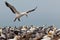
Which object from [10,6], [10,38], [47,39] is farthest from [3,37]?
[10,6]

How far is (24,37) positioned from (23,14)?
13.6ft

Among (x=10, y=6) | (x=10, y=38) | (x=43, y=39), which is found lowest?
(x=43, y=39)

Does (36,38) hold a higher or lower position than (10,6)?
lower

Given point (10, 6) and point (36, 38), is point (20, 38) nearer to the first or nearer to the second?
point (36, 38)

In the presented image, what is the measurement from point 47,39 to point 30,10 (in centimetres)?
464

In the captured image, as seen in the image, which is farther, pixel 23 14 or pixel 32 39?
pixel 23 14

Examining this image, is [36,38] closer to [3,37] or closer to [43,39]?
[43,39]

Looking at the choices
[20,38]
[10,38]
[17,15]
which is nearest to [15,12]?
[17,15]

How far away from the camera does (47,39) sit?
516 centimetres

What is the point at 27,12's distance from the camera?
9789 mm

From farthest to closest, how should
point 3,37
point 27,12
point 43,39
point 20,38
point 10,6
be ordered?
point 27,12 < point 10,6 < point 3,37 < point 20,38 < point 43,39

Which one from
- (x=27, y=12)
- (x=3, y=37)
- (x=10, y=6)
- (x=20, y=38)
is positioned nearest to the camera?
(x=20, y=38)

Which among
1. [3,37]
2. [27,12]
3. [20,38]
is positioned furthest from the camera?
[27,12]

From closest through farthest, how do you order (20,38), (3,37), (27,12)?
1. (20,38)
2. (3,37)
3. (27,12)
